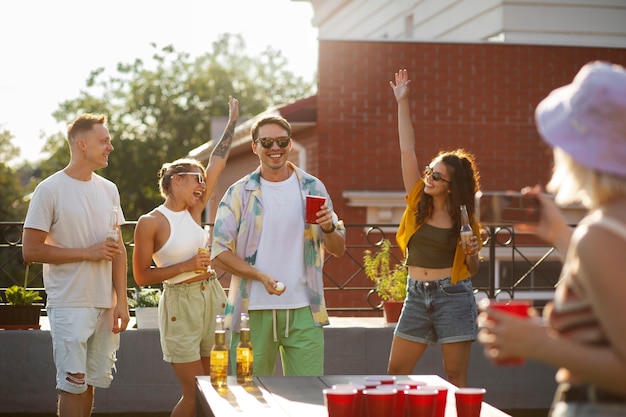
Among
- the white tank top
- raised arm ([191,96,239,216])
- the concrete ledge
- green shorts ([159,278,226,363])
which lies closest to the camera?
green shorts ([159,278,226,363])

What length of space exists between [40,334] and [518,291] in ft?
23.3

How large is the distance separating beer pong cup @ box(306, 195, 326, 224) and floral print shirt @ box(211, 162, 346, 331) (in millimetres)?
276

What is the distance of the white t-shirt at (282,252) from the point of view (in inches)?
241

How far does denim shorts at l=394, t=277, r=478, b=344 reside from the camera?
673cm

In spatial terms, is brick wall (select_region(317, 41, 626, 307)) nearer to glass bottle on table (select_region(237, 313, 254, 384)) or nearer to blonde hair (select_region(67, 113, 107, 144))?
blonde hair (select_region(67, 113, 107, 144))

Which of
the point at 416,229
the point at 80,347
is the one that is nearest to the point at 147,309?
the point at 80,347

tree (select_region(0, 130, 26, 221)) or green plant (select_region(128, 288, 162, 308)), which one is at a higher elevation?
tree (select_region(0, 130, 26, 221))

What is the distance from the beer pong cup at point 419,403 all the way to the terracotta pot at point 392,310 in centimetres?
512

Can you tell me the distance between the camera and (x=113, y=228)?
6.54 m

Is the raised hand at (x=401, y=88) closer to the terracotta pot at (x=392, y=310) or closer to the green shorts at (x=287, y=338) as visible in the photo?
the green shorts at (x=287, y=338)

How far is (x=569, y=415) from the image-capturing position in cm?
262

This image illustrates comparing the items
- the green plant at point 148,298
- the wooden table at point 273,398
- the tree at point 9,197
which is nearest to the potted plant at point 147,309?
the green plant at point 148,298

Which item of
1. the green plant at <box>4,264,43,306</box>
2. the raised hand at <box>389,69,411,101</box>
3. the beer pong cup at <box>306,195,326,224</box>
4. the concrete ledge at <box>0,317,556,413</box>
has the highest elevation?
the raised hand at <box>389,69,411,101</box>

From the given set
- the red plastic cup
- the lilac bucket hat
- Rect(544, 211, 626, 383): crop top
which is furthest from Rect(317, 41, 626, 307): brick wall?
the lilac bucket hat
